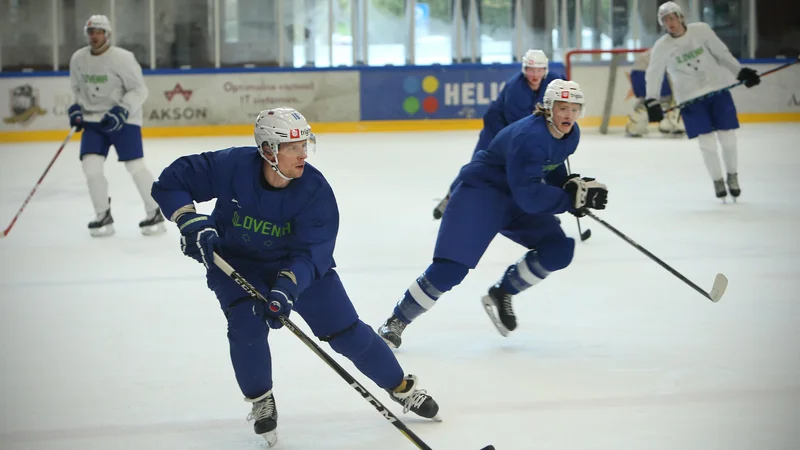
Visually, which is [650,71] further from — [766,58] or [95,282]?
[766,58]

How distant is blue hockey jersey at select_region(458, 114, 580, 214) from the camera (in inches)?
146

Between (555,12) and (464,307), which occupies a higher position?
(555,12)

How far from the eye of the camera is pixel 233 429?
3.05 meters

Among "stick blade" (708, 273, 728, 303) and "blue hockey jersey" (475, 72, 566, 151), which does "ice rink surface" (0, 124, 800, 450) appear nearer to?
"stick blade" (708, 273, 728, 303)

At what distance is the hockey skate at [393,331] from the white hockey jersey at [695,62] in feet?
13.2

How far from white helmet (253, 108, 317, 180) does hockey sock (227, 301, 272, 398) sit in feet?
1.23

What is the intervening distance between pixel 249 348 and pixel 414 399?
Result: 529 millimetres

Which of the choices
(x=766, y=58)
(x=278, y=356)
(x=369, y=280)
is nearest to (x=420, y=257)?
(x=369, y=280)

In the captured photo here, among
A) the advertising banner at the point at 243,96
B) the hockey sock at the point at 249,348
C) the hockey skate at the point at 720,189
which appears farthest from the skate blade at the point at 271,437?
the advertising banner at the point at 243,96

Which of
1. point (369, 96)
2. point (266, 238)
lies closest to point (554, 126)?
point (266, 238)

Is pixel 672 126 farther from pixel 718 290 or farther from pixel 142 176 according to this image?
pixel 718 290

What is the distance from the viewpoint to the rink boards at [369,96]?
12.9 metres

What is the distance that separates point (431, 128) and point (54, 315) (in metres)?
9.06

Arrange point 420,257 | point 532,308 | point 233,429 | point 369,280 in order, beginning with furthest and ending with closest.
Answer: point 420,257, point 369,280, point 532,308, point 233,429
